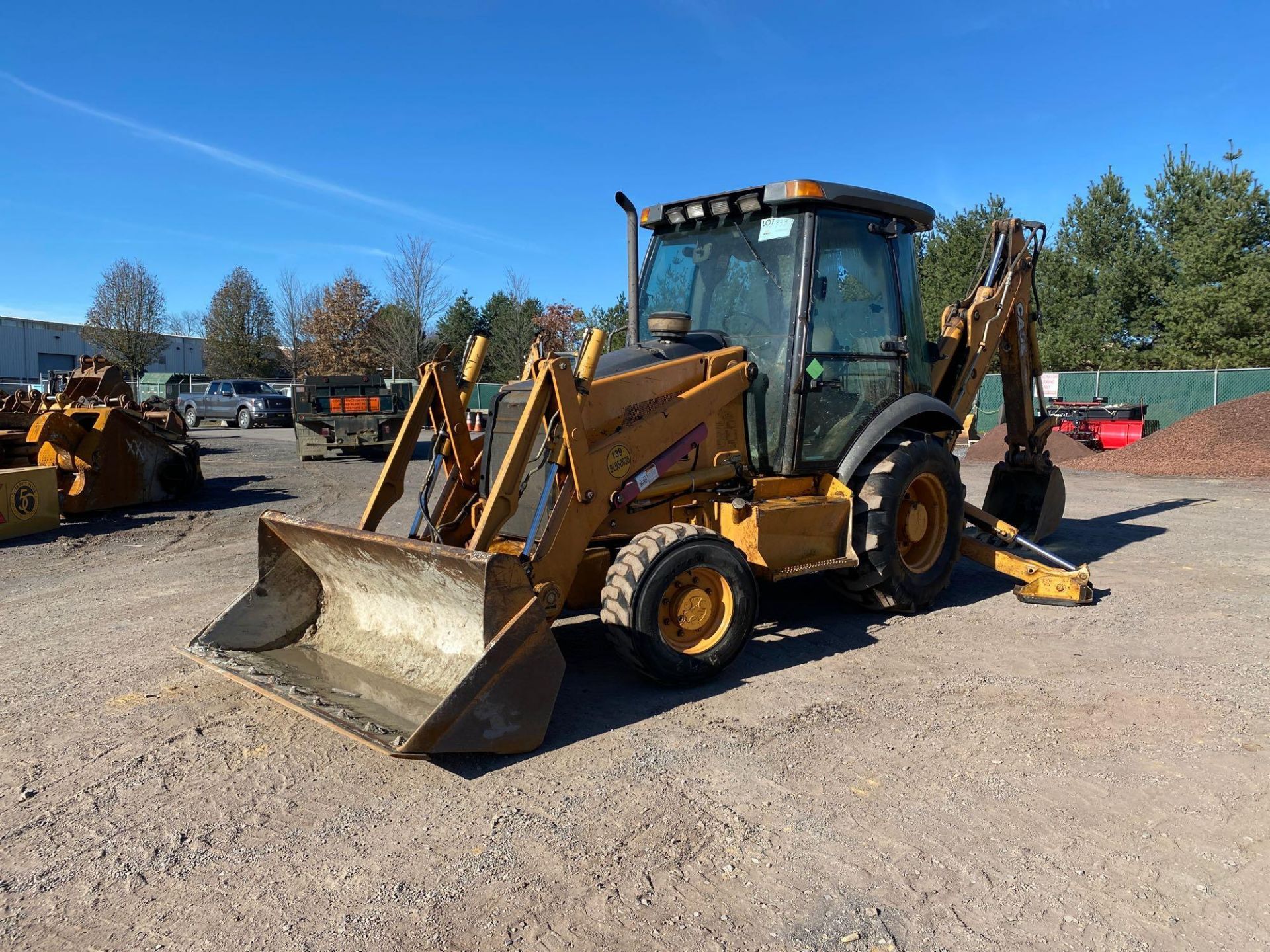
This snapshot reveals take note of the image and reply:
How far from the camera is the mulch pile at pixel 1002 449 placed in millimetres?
18797

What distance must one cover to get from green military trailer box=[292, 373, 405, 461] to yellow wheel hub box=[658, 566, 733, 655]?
1592cm

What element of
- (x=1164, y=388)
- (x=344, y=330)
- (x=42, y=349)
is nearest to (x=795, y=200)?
(x=1164, y=388)

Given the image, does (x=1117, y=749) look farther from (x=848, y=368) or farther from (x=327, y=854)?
(x=327, y=854)

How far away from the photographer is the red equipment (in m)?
20.1

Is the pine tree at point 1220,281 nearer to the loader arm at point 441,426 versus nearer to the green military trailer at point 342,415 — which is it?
the green military trailer at point 342,415

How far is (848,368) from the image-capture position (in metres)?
6.00

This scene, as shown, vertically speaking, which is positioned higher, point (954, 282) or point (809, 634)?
point (954, 282)

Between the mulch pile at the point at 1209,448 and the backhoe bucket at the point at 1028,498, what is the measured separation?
876 cm

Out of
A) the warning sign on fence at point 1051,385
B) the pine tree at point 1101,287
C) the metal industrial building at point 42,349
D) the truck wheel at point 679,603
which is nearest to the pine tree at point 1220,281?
the pine tree at point 1101,287

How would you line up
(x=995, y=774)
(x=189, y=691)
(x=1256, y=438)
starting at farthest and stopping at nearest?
1. (x=1256, y=438)
2. (x=189, y=691)
3. (x=995, y=774)

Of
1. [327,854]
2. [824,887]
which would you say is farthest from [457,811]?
[824,887]

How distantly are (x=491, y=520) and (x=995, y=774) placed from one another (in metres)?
2.56

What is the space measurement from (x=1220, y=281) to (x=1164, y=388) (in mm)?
7808

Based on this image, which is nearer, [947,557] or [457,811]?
[457,811]
